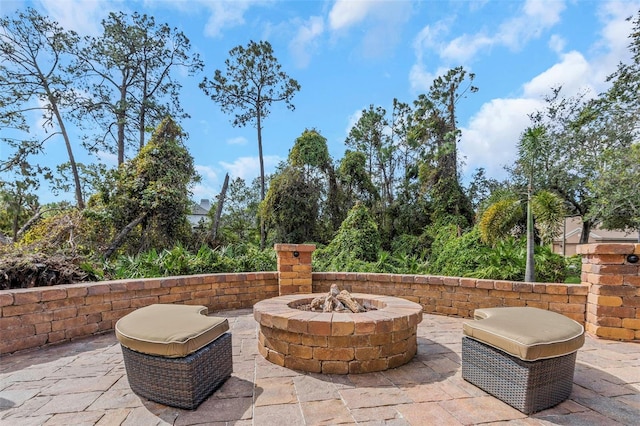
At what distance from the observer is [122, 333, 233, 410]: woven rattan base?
1.99 metres

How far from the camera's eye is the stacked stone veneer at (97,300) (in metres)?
3.05

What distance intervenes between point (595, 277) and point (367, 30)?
5800 mm

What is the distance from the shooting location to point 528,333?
2016 mm

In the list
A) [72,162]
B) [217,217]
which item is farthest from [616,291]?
[72,162]

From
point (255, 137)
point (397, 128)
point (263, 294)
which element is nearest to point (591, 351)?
point (263, 294)

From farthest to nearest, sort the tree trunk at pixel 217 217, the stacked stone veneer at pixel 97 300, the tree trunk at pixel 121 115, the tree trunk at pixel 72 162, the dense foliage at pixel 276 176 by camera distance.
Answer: the tree trunk at pixel 121 115
the tree trunk at pixel 72 162
the tree trunk at pixel 217 217
the dense foliage at pixel 276 176
the stacked stone veneer at pixel 97 300

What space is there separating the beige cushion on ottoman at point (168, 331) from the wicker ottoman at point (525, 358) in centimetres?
200

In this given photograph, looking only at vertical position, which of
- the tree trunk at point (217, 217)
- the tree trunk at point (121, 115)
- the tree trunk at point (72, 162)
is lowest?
the tree trunk at point (217, 217)

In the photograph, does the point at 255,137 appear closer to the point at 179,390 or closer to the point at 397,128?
the point at 397,128

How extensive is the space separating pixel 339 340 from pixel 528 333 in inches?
54.5

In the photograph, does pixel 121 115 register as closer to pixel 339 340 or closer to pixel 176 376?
pixel 176 376

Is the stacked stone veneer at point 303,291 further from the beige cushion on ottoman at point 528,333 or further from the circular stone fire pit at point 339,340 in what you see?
the circular stone fire pit at point 339,340

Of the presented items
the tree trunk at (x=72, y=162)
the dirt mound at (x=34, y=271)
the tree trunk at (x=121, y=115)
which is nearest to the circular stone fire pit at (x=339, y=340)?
the dirt mound at (x=34, y=271)

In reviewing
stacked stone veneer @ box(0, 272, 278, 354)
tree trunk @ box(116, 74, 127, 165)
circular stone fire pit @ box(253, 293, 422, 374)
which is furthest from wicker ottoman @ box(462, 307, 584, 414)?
tree trunk @ box(116, 74, 127, 165)
